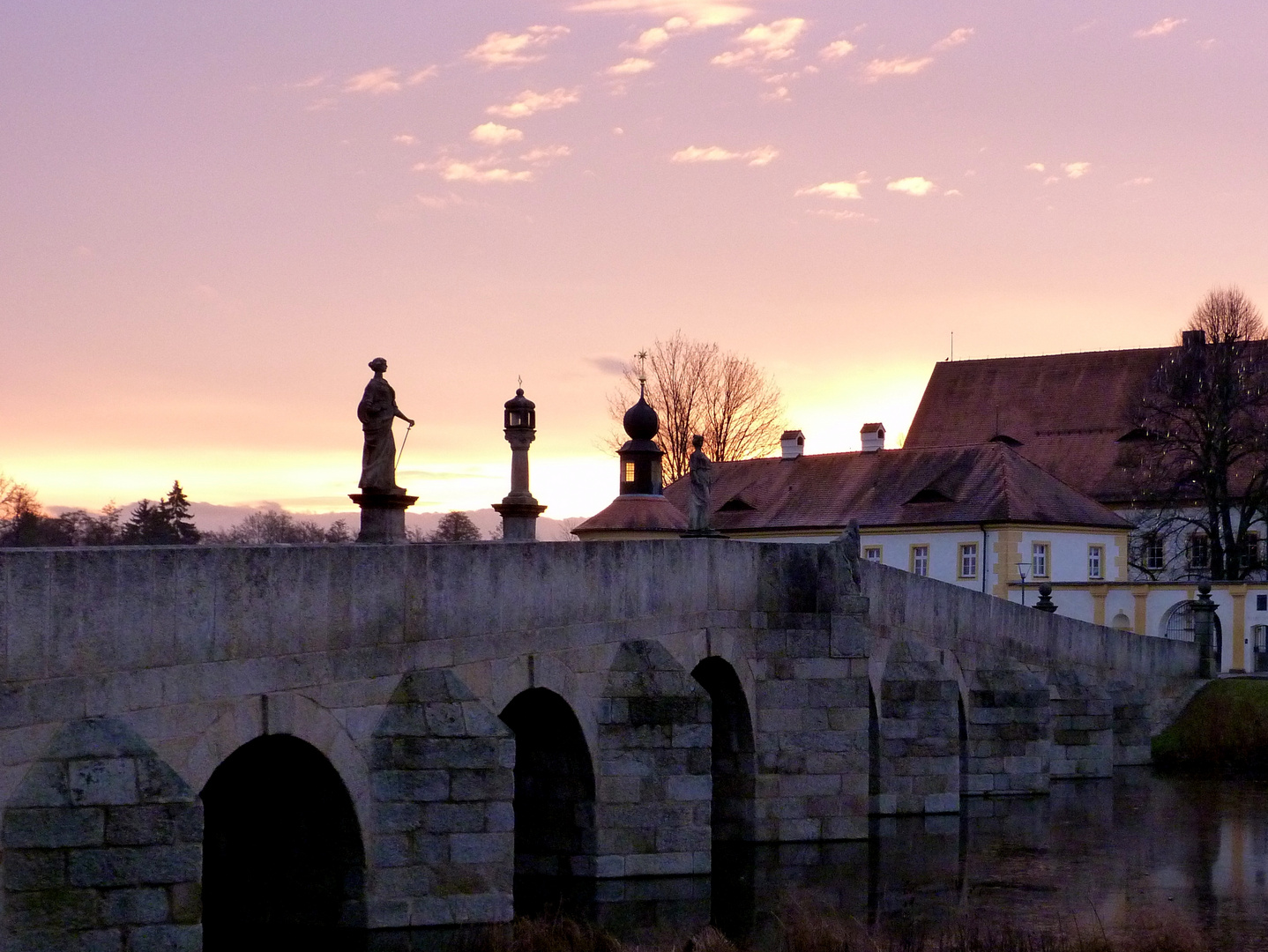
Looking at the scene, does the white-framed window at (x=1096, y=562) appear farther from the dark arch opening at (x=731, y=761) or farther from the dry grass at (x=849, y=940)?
the dry grass at (x=849, y=940)

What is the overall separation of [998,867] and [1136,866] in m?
1.71

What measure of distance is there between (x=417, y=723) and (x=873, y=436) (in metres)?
45.1

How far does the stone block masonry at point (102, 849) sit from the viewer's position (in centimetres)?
1127

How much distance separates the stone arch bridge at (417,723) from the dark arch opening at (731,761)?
28 mm

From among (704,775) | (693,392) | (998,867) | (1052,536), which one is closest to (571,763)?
(704,775)

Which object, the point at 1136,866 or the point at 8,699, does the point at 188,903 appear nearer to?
the point at 8,699

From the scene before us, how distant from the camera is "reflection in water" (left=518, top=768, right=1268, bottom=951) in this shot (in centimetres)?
1780

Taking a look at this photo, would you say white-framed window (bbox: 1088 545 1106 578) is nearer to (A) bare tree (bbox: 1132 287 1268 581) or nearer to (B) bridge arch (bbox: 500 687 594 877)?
(A) bare tree (bbox: 1132 287 1268 581)

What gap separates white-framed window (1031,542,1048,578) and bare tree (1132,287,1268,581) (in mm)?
3249

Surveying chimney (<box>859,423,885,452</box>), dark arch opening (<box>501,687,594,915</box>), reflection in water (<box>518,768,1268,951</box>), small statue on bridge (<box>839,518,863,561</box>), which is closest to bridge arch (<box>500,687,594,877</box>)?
dark arch opening (<box>501,687,594,915</box>)

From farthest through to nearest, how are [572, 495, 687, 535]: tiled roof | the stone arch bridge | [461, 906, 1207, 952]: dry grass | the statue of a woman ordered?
[572, 495, 687, 535]: tiled roof < the statue of a woman < [461, 906, 1207, 952]: dry grass < the stone arch bridge

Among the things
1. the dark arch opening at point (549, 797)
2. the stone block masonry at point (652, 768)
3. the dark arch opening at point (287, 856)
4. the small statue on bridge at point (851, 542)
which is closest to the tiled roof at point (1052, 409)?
the small statue on bridge at point (851, 542)

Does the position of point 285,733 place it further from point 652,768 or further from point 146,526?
point 146,526

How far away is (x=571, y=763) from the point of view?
1861 centimetres
